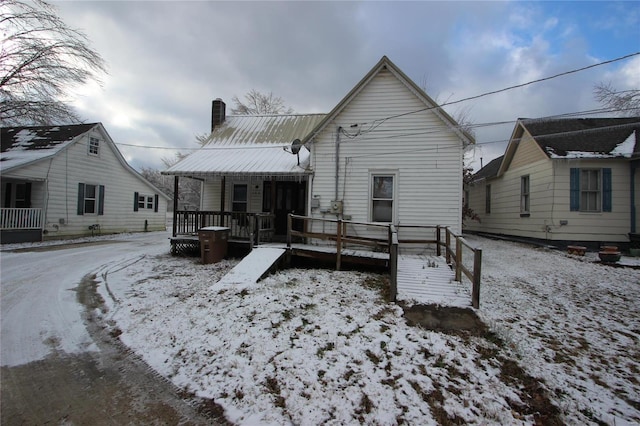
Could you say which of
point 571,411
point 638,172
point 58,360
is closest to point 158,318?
point 58,360

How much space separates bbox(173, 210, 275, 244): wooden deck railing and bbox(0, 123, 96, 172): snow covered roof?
9292 mm

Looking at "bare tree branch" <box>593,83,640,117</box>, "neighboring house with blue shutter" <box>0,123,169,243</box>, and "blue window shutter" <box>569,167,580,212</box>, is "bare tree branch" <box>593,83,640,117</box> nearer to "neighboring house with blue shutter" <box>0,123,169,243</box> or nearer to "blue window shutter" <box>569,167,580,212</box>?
"blue window shutter" <box>569,167,580,212</box>

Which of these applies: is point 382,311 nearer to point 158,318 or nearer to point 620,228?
point 158,318

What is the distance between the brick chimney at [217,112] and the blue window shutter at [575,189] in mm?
15070

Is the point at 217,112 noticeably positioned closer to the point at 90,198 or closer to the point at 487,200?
the point at 90,198

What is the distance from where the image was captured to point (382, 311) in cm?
500

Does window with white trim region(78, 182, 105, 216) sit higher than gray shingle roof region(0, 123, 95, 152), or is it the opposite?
gray shingle roof region(0, 123, 95, 152)

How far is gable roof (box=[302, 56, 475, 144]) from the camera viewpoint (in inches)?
356

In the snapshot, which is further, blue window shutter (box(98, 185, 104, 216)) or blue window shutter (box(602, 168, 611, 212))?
blue window shutter (box(98, 185, 104, 216))

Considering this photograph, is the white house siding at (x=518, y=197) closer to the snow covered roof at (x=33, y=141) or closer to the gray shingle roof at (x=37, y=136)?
the snow covered roof at (x=33, y=141)

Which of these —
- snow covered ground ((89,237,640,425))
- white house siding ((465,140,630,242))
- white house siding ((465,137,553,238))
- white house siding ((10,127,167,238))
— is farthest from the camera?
white house siding ((10,127,167,238))

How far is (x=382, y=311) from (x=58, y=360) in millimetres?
4399

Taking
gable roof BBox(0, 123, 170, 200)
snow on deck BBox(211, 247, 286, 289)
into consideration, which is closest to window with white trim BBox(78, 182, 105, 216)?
gable roof BBox(0, 123, 170, 200)

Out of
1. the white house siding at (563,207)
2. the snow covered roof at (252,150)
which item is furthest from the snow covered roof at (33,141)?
the white house siding at (563,207)
